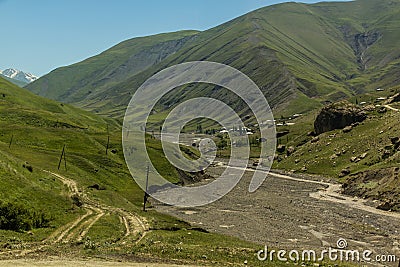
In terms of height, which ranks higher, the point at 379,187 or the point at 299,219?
the point at 379,187

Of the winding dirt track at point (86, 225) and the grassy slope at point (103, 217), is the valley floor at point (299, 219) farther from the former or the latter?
the winding dirt track at point (86, 225)

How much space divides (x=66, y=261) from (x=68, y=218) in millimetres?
24576

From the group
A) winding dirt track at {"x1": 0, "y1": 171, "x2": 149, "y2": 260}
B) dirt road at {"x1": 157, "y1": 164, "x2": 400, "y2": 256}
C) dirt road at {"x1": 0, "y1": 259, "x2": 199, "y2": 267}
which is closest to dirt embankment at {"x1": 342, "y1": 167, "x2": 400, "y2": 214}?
dirt road at {"x1": 157, "y1": 164, "x2": 400, "y2": 256}

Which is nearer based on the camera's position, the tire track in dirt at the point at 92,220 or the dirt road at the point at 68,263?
the dirt road at the point at 68,263

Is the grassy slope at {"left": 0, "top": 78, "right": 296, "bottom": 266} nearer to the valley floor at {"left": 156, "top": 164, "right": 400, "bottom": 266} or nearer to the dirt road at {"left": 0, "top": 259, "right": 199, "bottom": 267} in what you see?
the dirt road at {"left": 0, "top": 259, "right": 199, "bottom": 267}

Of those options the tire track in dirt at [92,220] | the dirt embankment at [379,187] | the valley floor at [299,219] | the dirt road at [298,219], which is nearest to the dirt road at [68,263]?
the tire track in dirt at [92,220]

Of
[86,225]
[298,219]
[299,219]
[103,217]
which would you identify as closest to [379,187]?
[299,219]

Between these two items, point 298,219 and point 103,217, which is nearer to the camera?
point 103,217

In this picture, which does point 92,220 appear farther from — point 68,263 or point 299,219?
point 299,219

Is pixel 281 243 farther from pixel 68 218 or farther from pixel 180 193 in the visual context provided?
pixel 180 193

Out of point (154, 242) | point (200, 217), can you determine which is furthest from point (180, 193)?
point (154, 242)

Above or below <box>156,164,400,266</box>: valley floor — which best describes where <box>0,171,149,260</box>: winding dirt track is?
above

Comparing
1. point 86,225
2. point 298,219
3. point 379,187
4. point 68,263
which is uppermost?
point 379,187

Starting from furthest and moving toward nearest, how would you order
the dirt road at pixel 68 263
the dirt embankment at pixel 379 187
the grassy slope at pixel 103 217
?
the dirt embankment at pixel 379 187
the grassy slope at pixel 103 217
the dirt road at pixel 68 263
